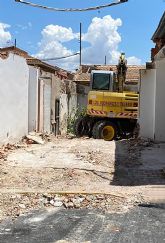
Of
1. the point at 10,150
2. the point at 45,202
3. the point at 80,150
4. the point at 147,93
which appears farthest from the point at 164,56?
the point at 45,202

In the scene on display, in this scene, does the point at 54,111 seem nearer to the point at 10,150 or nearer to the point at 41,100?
the point at 41,100

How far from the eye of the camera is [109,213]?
7418 mm

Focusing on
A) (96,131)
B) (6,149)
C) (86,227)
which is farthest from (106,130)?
(86,227)

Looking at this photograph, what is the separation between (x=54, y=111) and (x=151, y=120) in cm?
830

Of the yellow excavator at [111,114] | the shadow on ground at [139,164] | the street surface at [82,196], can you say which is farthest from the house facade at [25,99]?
the shadow on ground at [139,164]

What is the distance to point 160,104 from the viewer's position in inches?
636

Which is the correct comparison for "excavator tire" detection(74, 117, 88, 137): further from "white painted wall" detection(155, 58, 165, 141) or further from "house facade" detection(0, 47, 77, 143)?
"white painted wall" detection(155, 58, 165, 141)

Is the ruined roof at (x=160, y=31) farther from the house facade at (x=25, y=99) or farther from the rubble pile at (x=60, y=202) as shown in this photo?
the rubble pile at (x=60, y=202)

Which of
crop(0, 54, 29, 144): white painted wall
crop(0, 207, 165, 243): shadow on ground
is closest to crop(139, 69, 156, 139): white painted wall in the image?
crop(0, 54, 29, 144): white painted wall

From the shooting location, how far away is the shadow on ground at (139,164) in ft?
33.1

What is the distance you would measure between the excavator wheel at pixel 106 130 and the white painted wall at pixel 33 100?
3452 millimetres

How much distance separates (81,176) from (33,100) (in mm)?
8586

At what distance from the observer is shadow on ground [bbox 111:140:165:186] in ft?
33.1

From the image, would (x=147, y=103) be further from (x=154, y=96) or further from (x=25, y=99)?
(x=25, y=99)
